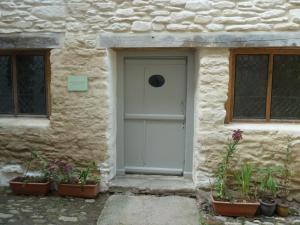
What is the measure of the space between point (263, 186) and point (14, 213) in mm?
3077

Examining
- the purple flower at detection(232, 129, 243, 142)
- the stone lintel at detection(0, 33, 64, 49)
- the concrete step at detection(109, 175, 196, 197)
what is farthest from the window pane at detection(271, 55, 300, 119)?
the stone lintel at detection(0, 33, 64, 49)

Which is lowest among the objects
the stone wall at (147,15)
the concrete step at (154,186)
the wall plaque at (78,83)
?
the concrete step at (154,186)

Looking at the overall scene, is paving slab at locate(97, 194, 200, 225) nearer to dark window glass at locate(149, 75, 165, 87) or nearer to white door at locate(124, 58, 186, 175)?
white door at locate(124, 58, 186, 175)

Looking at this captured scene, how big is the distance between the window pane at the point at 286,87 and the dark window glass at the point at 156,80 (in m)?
1.51

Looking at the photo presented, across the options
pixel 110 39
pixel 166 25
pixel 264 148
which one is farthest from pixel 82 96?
pixel 264 148

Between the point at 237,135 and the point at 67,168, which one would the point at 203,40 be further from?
the point at 67,168

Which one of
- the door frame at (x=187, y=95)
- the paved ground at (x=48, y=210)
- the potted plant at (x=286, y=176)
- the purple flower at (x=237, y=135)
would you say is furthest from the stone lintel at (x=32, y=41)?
the potted plant at (x=286, y=176)

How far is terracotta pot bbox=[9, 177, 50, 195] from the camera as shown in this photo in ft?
13.9

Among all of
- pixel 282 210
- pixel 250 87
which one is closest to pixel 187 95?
pixel 250 87

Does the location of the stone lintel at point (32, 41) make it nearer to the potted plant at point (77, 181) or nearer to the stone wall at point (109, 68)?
the stone wall at point (109, 68)

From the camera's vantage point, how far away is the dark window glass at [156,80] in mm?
4547

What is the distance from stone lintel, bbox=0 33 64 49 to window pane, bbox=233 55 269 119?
2.40 m

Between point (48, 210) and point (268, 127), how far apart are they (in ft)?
9.67

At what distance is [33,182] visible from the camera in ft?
14.0
